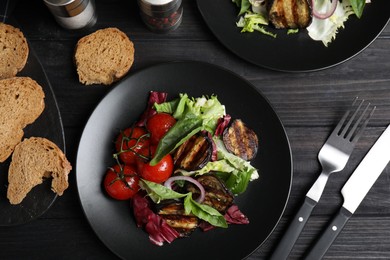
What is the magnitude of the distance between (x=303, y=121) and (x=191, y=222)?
65 cm

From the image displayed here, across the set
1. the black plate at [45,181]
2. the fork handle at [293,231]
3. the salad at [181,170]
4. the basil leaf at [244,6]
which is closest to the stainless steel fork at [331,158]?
the fork handle at [293,231]

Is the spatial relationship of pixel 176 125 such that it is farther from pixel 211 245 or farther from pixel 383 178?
pixel 383 178

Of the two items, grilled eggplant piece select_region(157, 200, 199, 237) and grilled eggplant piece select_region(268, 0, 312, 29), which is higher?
grilled eggplant piece select_region(268, 0, 312, 29)

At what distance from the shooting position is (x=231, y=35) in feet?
7.58

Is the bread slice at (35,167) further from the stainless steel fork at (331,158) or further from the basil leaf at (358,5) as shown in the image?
the basil leaf at (358,5)

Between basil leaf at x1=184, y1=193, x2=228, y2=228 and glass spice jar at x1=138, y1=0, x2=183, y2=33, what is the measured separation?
2.41 ft

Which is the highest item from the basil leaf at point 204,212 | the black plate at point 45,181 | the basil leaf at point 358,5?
the basil leaf at point 358,5

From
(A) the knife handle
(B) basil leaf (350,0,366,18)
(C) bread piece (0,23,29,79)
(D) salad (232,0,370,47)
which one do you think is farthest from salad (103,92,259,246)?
(B) basil leaf (350,0,366,18)

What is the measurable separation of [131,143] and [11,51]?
0.65 metres

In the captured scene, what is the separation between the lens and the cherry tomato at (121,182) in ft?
6.80

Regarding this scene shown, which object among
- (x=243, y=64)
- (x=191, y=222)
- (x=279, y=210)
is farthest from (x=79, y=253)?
(x=243, y=64)

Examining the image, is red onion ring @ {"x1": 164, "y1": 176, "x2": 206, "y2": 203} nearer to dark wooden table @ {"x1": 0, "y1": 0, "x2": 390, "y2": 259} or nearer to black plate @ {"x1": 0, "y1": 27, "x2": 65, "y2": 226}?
dark wooden table @ {"x1": 0, "y1": 0, "x2": 390, "y2": 259}

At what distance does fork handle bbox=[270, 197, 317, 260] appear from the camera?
2117mm

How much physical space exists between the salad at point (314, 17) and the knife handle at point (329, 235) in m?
0.71
